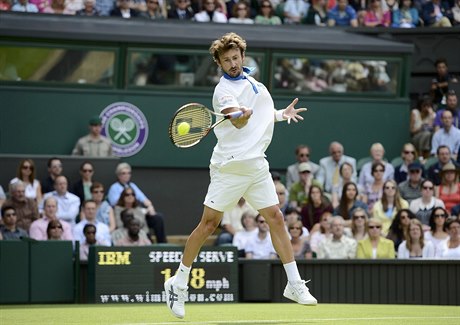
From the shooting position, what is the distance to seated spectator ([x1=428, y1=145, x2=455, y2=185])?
1784 centimetres

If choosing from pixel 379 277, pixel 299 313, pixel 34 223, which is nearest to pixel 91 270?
pixel 34 223

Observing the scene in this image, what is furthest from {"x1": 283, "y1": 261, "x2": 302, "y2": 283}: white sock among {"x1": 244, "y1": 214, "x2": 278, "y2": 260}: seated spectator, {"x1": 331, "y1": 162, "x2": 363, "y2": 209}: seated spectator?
{"x1": 331, "y1": 162, "x2": 363, "y2": 209}: seated spectator

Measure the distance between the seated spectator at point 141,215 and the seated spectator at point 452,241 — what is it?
151 inches

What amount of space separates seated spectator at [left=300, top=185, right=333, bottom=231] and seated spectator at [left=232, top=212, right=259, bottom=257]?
3.34 ft

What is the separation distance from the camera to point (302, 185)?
17.4 meters

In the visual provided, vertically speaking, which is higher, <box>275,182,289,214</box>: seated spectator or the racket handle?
the racket handle

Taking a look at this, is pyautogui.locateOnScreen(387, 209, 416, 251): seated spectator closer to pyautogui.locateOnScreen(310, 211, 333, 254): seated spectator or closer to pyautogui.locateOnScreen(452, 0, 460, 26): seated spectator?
pyautogui.locateOnScreen(310, 211, 333, 254): seated spectator

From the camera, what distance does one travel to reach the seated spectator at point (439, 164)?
17844 mm

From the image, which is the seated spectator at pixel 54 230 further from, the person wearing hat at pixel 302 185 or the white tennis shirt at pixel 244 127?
the white tennis shirt at pixel 244 127

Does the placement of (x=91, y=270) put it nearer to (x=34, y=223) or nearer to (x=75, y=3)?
(x=34, y=223)

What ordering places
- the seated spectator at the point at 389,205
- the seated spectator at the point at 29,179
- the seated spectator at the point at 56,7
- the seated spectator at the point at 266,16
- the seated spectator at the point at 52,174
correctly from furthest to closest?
the seated spectator at the point at 266,16 → the seated spectator at the point at 56,7 → the seated spectator at the point at 52,174 → the seated spectator at the point at 389,205 → the seated spectator at the point at 29,179

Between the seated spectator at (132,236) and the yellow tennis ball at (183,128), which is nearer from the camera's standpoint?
the yellow tennis ball at (183,128)

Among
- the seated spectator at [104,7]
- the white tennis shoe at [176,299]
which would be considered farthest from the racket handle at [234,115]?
the seated spectator at [104,7]

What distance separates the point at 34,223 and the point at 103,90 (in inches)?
177
